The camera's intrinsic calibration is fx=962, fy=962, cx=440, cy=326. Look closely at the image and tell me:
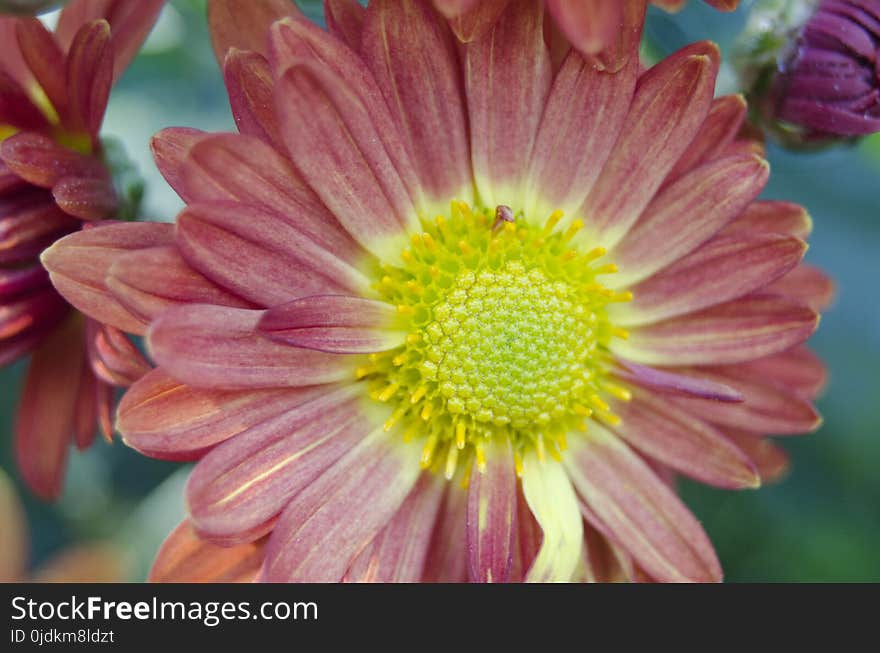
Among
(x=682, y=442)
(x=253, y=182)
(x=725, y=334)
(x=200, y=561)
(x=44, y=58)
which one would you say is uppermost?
(x=44, y=58)

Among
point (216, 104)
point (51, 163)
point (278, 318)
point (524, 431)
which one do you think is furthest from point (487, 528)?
point (216, 104)

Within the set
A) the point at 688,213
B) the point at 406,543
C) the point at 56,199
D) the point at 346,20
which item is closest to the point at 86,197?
the point at 56,199

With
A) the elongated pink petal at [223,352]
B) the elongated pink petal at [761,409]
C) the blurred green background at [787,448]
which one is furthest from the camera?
the blurred green background at [787,448]

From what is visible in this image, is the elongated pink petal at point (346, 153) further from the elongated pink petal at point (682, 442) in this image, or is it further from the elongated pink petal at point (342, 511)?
the elongated pink petal at point (682, 442)

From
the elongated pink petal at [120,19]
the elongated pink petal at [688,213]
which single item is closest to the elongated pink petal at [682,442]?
the elongated pink petal at [688,213]

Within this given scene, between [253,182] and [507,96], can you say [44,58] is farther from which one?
[507,96]

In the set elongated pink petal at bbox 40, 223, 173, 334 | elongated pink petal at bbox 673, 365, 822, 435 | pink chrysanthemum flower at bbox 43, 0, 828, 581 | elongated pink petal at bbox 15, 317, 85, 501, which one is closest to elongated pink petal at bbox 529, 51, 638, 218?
pink chrysanthemum flower at bbox 43, 0, 828, 581
